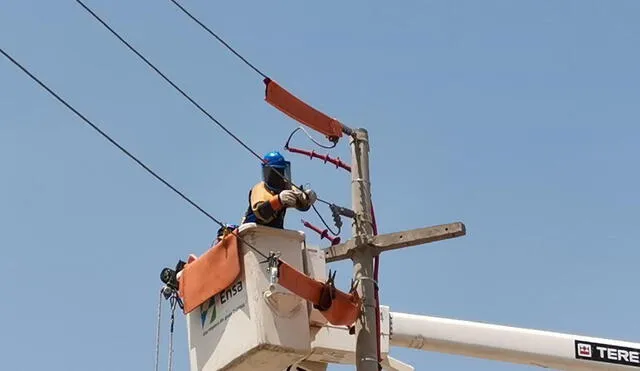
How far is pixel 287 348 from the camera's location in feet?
23.4

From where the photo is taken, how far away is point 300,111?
26.7 ft

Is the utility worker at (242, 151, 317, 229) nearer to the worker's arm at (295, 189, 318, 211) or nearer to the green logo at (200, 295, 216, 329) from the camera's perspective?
the worker's arm at (295, 189, 318, 211)

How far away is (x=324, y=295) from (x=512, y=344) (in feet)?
10.9

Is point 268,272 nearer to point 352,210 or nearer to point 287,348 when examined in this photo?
point 287,348

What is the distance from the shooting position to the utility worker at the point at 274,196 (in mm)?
7430

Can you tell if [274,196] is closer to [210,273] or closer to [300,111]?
[210,273]

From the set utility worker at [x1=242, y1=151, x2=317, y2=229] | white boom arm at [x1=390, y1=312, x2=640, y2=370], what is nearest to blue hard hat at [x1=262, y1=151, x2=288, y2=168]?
utility worker at [x1=242, y1=151, x2=317, y2=229]

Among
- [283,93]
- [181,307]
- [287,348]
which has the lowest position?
[287,348]

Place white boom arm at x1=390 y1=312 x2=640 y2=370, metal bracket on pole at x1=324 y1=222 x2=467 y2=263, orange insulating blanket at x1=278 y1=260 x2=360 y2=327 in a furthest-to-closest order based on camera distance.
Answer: white boom arm at x1=390 y1=312 x2=640 y2=370
metal bracket on pole at x1=324 y1=222 x2=467 y2=263
orange insulating blanket at x1=278 y1=260 x2=360 y2=327

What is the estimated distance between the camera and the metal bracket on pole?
7496 mm

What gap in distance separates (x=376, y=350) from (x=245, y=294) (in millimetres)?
924

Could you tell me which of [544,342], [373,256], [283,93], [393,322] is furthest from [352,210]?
[544,342]

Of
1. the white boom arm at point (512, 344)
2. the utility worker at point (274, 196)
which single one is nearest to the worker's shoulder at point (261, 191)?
the utility worker at point (274, 196)

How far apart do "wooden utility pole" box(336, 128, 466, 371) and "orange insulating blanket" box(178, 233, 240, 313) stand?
788 mm
